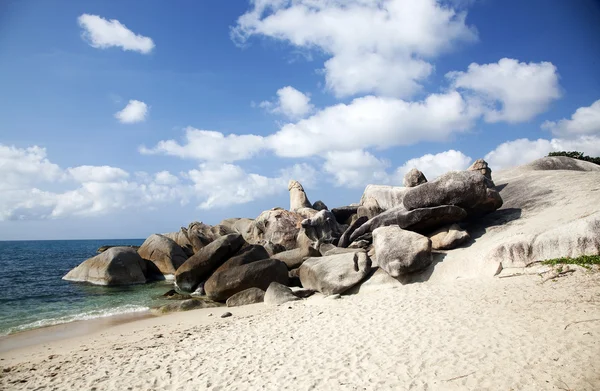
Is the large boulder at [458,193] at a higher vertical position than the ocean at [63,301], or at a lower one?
higher

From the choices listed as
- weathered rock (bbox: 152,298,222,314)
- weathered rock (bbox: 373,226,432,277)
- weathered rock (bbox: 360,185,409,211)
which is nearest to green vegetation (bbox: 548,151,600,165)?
weathered rock (bbox: 360,185,409,211)

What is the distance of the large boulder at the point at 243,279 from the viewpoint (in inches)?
698

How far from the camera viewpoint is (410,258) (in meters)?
14.6

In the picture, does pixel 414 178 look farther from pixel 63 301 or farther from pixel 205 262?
pixel 63 301

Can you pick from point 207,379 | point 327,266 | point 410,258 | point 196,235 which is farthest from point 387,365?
point 196,235

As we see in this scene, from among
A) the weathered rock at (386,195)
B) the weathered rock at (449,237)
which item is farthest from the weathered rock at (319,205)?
the weathered rock at (449,237)

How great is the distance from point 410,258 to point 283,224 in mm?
15293

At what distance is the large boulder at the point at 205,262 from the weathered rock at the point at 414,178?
1048cm

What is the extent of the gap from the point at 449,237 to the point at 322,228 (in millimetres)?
9455

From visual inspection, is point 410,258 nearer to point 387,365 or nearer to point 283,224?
point 387,365

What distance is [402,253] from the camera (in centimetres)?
1473

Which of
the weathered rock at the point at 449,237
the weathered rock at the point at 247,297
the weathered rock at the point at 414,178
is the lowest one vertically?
the weathered rock at the point at 247,297

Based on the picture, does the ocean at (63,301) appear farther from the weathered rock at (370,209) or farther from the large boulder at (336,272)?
the weathered rock at (370,209)

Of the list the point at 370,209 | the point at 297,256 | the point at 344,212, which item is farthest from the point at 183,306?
the point at 344,212
